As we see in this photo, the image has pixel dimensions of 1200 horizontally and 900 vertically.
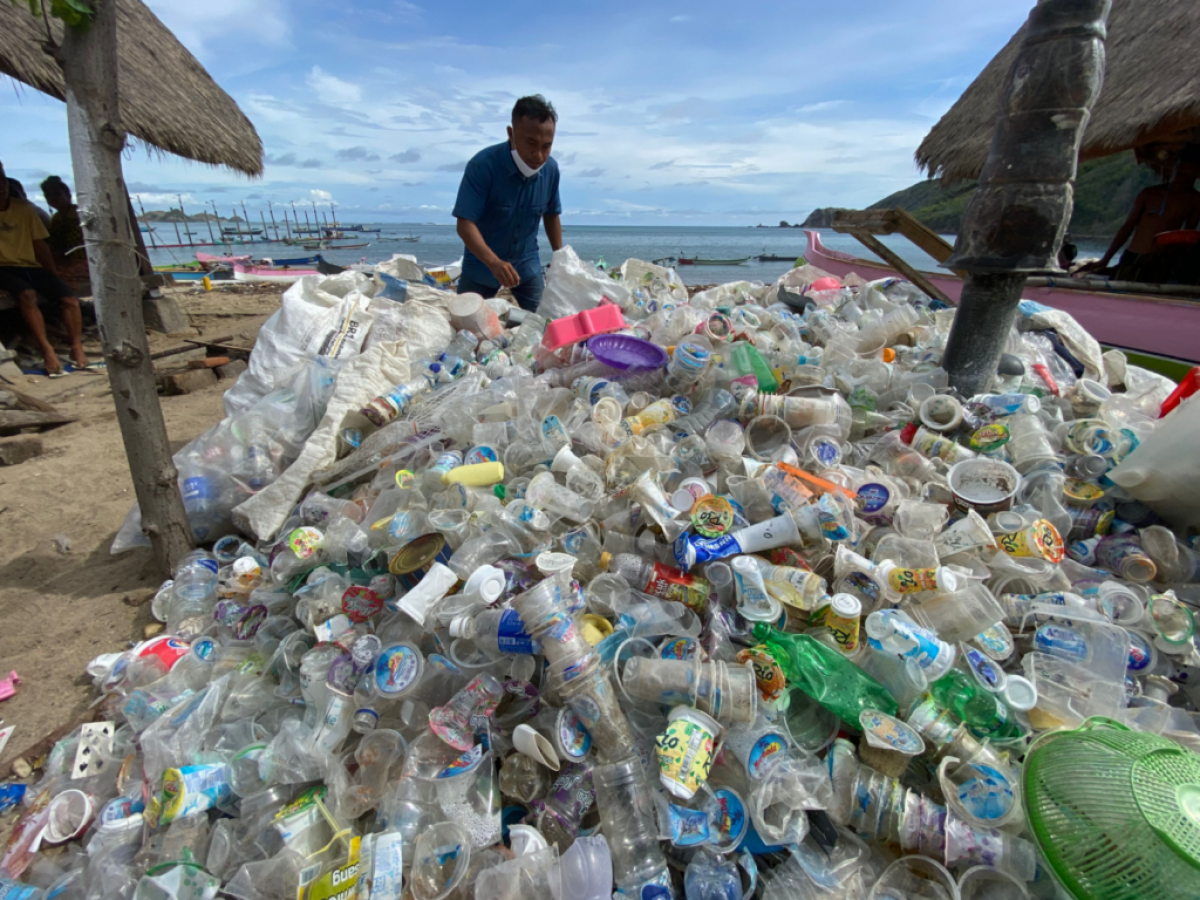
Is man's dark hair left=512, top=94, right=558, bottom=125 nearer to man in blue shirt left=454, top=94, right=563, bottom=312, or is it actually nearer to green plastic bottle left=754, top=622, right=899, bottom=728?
man in blue shirt left=454, top=94, right=563, bottom=312

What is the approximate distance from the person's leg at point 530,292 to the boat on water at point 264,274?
10.4 meters

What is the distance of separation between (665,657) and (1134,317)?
5.42 metres

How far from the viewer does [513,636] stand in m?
1.56

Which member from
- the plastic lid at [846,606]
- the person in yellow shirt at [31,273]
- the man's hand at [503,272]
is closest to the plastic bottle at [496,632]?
the plastic lid at [846,606]

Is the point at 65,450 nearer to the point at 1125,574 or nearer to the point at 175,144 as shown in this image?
the point at 175,144

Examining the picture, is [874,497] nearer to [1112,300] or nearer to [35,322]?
[1112,300]

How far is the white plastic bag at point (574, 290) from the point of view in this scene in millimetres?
3874

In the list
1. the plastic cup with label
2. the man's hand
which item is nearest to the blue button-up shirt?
the man's hand

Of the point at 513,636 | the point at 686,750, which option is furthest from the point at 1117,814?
the point at 513,636

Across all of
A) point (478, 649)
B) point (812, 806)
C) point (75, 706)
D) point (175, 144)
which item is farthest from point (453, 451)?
point (175, 144)

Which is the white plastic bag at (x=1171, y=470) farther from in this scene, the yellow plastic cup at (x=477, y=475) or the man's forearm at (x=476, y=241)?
the man's forearm at (x=476, y=241)

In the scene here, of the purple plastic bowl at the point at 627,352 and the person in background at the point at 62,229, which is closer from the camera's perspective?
the purple plastic bowl at the point at 627,352

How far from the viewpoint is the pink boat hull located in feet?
13.8

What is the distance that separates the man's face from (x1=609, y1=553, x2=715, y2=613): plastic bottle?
2.94 m
